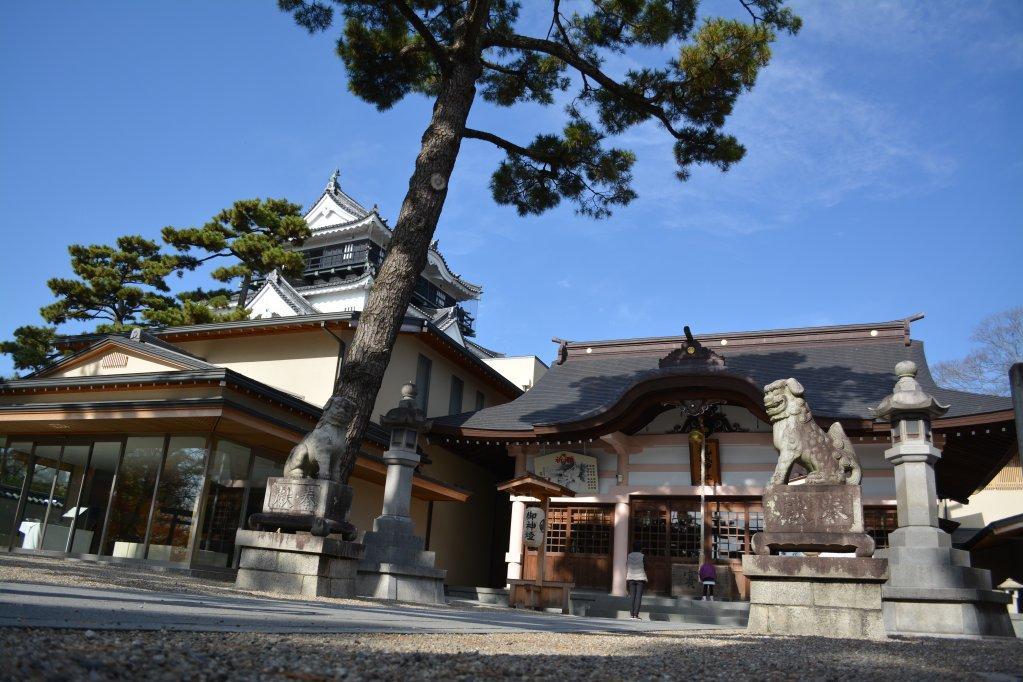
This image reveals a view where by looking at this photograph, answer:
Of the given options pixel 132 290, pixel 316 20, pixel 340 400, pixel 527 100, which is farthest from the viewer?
pixel 132 290

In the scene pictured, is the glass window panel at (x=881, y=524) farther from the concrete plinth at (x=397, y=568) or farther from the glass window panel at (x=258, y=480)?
the glass window panel at (x=258, y=480)

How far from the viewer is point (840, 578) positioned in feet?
22.7

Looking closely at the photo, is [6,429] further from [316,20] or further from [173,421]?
[316,20]

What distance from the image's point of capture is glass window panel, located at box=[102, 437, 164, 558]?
12.7 metres

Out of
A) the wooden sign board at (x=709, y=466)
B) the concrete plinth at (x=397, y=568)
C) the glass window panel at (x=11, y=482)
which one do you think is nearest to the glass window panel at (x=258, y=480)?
the concrete plinth at (x=397, y=568)

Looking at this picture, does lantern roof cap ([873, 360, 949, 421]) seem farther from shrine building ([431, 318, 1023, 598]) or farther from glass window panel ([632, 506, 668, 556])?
glass window panel ([632, 506, 668, 556])

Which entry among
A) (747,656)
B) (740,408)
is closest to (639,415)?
(740,408)

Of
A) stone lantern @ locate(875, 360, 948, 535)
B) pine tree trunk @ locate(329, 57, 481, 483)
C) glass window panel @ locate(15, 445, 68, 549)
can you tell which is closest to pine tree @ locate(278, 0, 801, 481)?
pine tree trunk @ locate(329, 57, 481, 483)

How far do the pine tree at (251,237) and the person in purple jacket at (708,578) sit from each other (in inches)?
534

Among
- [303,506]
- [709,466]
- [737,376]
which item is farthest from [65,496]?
[737,376]

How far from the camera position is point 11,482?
14.6 m

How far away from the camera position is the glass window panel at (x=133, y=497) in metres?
12.7

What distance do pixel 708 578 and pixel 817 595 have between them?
20.6ft

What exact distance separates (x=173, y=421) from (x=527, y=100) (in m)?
8.09
